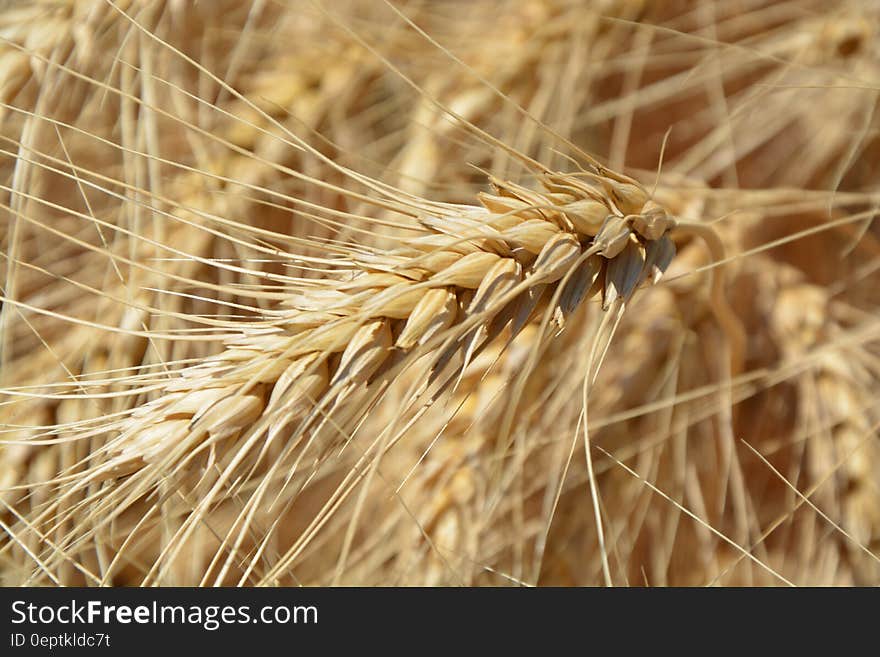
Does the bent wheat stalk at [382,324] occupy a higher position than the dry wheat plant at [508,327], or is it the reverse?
the dry wheat plant at [508,327]

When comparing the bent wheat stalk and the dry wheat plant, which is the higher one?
the dry wheat plant

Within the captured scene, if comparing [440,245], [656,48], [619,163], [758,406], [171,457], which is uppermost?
[656,48]

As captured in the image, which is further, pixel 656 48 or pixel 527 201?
pixel 656 48

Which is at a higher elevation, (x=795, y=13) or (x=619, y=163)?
(x=795, y=13)

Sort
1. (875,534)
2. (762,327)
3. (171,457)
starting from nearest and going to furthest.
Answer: (171,457) → (875,534) → (762,327)

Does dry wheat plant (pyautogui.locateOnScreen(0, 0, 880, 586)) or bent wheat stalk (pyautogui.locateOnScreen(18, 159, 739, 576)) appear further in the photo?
dry wheat plant (pyautogui.locateOnScreen(0, 0, 880, 586))

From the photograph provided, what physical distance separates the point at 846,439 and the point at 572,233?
0.51m

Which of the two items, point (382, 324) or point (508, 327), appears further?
point (508, 327)

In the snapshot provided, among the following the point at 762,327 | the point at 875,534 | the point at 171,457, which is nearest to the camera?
the point at 171,457

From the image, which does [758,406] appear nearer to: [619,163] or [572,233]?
[619,163]

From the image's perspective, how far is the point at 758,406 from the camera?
3.39 feet

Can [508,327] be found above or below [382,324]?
above

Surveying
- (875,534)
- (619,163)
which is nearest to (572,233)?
(619,163)

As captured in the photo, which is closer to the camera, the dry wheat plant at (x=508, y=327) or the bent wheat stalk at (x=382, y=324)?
the bent wheat stalk at (x=382, y=324)
